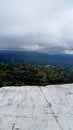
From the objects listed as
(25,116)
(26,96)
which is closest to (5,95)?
(26,96)

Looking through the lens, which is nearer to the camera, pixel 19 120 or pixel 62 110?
pixel 19 120

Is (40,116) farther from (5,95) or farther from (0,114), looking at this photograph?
(5,95)

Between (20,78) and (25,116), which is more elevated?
(25,116)

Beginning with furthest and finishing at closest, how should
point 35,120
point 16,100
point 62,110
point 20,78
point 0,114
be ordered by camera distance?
point 20,78
point 16,100
point 62,110
point 0,114
point 35,120

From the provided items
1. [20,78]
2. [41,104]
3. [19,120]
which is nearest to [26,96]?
[41,104]

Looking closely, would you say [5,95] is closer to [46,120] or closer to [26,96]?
[26,96]

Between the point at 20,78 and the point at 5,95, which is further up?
the point at 5,95

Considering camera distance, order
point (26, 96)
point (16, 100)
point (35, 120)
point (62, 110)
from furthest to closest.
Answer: point (26, 96)
point (16, 100)
point (62, 110)
point (35, 120)

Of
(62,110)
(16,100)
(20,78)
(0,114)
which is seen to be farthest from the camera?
(20,78)

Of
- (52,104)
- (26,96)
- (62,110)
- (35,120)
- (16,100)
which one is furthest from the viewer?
(26,96)
